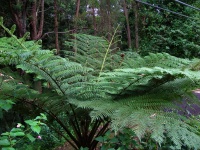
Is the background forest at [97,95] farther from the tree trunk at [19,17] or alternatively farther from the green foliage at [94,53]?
the tree trunk at [19,17]

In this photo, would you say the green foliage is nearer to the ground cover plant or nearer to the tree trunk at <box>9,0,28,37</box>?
the ground cover plant

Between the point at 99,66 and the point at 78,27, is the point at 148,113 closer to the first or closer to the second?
the point at 99,66

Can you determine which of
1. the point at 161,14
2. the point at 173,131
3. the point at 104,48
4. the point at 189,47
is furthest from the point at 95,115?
the point at 161,14

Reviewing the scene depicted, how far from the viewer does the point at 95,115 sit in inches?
43.2

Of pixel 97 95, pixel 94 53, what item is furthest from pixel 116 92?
pixel 94 53

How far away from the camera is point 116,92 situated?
145 centimetres

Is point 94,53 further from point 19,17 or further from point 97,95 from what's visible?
point 19,17

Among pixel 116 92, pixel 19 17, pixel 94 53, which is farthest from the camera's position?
pixel 19 17

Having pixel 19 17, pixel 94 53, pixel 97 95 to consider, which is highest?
pixel 19 17

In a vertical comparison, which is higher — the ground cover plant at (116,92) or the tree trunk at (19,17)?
the tree trunk at (19,17)

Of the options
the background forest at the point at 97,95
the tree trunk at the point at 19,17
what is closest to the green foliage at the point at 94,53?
the background forest at the point at 97,95

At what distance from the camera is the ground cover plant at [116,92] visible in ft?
3.45

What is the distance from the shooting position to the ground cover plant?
3.45 ft

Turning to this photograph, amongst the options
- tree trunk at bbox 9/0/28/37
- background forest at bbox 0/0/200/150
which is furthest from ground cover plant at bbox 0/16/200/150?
tree trunk at bbox 9/0/28/37
